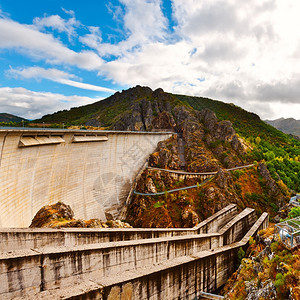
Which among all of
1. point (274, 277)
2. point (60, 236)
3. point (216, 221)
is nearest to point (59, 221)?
point (60, 236)

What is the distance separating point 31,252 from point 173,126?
5027cm

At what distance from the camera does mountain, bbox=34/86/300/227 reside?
3462cm

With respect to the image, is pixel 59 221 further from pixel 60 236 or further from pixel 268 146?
pixel 268 146

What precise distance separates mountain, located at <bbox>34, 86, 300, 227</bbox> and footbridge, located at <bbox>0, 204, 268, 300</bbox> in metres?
17.8

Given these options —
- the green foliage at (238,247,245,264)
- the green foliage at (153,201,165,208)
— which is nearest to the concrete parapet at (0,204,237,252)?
the green foliage at (238,247,245,264)

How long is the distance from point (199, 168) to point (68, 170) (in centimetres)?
2545

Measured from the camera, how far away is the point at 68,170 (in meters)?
24.9

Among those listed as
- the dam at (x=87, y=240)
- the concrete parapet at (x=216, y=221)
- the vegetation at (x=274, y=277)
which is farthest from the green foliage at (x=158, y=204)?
the vegetation at (x=274, y=277)

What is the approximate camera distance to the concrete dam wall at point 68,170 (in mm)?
16844

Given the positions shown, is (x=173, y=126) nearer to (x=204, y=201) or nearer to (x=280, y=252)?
(x=204, y=201)

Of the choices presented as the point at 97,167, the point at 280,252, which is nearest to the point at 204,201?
the point at 97,167

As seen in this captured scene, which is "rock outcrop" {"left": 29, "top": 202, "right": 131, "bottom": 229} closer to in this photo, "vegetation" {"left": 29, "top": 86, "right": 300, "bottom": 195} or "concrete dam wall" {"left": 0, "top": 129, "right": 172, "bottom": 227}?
Result: "concrete dam wall" {"left": 0, "top": 129, "right": 172, "bottom": 227}

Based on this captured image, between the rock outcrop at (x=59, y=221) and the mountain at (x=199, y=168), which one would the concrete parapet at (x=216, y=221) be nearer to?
the mountain at (x=199, y=168)

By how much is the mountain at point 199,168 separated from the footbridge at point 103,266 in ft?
58.4
